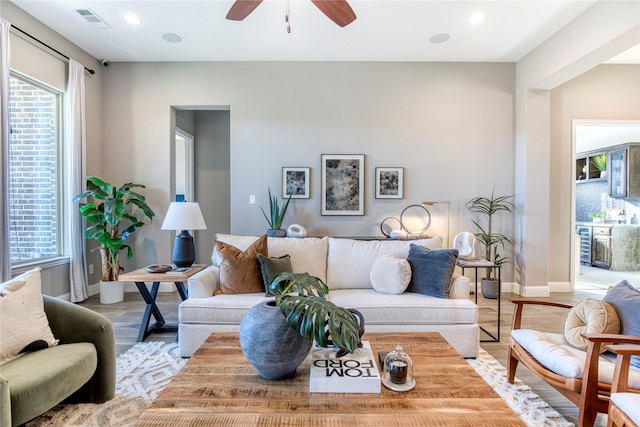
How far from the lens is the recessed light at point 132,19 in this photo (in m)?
3.24

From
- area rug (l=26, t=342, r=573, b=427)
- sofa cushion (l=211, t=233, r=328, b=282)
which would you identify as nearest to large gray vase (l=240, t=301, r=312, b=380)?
area rug (l=26, t=342, r=573, b=427)

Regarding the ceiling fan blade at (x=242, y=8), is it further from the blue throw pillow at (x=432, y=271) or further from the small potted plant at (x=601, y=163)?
the small potted plant at (x=601, y=163)

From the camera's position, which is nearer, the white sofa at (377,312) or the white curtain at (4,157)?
the white sofa at (377,312)

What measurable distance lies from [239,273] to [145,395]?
3.11 ft

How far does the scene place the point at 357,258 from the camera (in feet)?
9.26

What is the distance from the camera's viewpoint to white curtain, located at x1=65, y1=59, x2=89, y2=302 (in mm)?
3709

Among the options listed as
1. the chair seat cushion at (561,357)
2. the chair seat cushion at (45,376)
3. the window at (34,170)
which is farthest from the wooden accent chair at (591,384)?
the window at (34,170)

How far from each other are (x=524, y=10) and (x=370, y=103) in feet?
5.99

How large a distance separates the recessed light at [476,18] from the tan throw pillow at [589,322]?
2.81 meters

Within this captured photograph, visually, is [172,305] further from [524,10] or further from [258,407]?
[524,10]

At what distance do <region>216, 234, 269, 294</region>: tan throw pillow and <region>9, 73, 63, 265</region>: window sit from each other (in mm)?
2320

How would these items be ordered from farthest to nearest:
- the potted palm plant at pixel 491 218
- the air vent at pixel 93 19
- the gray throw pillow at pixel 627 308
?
the potted palm plant at pixel 491 218 < the air vent at pixel 93 19 < the gray throw pillow at pixel 627 308

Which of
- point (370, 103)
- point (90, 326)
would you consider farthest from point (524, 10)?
point (90, 326)

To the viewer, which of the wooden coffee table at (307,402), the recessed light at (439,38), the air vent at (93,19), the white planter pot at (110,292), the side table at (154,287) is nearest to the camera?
the wooden coffee table at (307,402)
